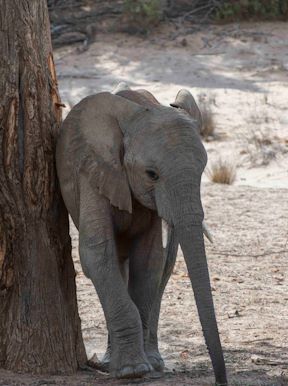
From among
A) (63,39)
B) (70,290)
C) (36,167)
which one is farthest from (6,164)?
(63,39)

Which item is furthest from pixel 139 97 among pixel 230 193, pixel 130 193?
pixel 230 193

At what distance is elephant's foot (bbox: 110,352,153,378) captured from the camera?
6117mm

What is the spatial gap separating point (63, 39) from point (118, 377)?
11948 mm

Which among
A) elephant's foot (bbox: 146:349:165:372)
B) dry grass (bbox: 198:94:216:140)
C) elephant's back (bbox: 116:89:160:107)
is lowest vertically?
dry grass (bbox: 198:94:216:140)

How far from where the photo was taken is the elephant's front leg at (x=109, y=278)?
20.0 feet

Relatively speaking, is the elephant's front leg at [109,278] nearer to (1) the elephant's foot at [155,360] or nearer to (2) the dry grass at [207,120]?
(1) the elephant's foot at [155,360]

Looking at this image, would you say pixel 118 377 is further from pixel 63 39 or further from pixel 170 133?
pixel 63 39

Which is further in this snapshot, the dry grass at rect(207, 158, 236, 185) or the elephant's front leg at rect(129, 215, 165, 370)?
the dry grass at rect(207, 158, 236, 185)

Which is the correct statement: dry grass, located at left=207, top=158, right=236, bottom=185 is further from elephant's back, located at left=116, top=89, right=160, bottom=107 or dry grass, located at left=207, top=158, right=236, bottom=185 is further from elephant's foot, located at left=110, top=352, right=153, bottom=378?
elephant's foot, located at left=110, top=352, right=153, bottom=378

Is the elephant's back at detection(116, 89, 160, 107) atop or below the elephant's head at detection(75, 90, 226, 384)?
atop

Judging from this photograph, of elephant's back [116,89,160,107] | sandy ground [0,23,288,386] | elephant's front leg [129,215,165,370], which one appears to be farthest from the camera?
sandy ground [0,23,288,386]

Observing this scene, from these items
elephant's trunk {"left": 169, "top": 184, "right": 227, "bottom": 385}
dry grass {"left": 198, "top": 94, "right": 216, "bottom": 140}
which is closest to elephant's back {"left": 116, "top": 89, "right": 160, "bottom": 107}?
elephant's trunk {"left": 169, "top": 184, "right": 227, "bottom": 385}

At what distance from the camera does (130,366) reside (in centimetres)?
613

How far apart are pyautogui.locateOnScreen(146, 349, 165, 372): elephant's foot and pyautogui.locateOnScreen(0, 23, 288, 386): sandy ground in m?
0.08
